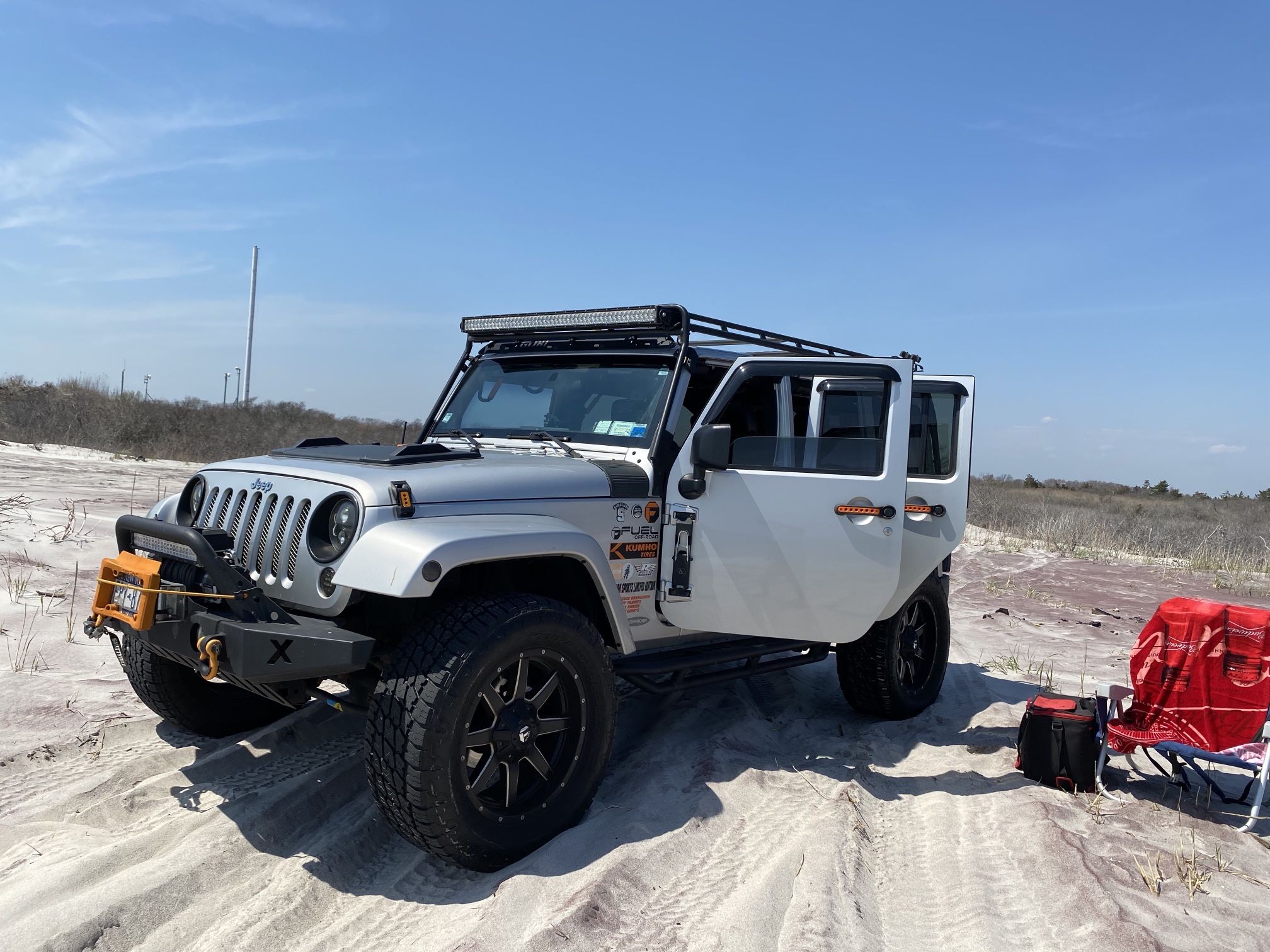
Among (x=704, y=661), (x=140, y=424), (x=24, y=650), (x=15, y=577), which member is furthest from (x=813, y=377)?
(x=140, y=424)

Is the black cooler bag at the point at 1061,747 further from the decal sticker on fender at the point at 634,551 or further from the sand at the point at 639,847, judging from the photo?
the decal sticker on fender at the point at 634,551

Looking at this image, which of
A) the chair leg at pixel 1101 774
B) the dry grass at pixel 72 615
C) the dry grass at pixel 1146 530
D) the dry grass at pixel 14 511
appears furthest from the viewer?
the dry grass at pixel 1146 530

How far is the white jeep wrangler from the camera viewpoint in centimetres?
313

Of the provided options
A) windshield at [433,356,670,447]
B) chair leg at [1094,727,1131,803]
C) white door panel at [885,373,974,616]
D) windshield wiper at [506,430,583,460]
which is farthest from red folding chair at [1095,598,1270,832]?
windshield wiper at [506,430,583,460]

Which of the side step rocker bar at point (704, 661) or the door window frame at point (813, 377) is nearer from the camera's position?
the side step rocker bar at point (704, 661)

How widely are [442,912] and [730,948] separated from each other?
929 millimetres

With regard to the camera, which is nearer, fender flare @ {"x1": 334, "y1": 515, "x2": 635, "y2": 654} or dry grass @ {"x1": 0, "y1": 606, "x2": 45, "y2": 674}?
fender flare @ {"x1": 334, "y1": 515, "x2": 635, "y2": 654}

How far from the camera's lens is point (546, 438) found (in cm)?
452

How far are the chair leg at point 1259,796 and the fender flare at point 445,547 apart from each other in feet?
9.15

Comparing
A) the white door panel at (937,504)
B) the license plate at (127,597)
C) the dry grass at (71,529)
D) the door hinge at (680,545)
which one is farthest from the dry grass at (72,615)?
the white door panel at (937,504)

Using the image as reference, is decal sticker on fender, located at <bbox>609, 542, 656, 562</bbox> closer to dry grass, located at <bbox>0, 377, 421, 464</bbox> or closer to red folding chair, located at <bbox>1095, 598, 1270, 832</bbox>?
red folding chair, located at <bbox>1095, 598, 1270, 832</bbox>

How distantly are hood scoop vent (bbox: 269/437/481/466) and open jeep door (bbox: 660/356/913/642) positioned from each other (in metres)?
1.01

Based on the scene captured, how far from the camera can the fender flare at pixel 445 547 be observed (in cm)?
303

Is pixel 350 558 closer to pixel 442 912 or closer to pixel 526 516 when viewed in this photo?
pixel 526 516
